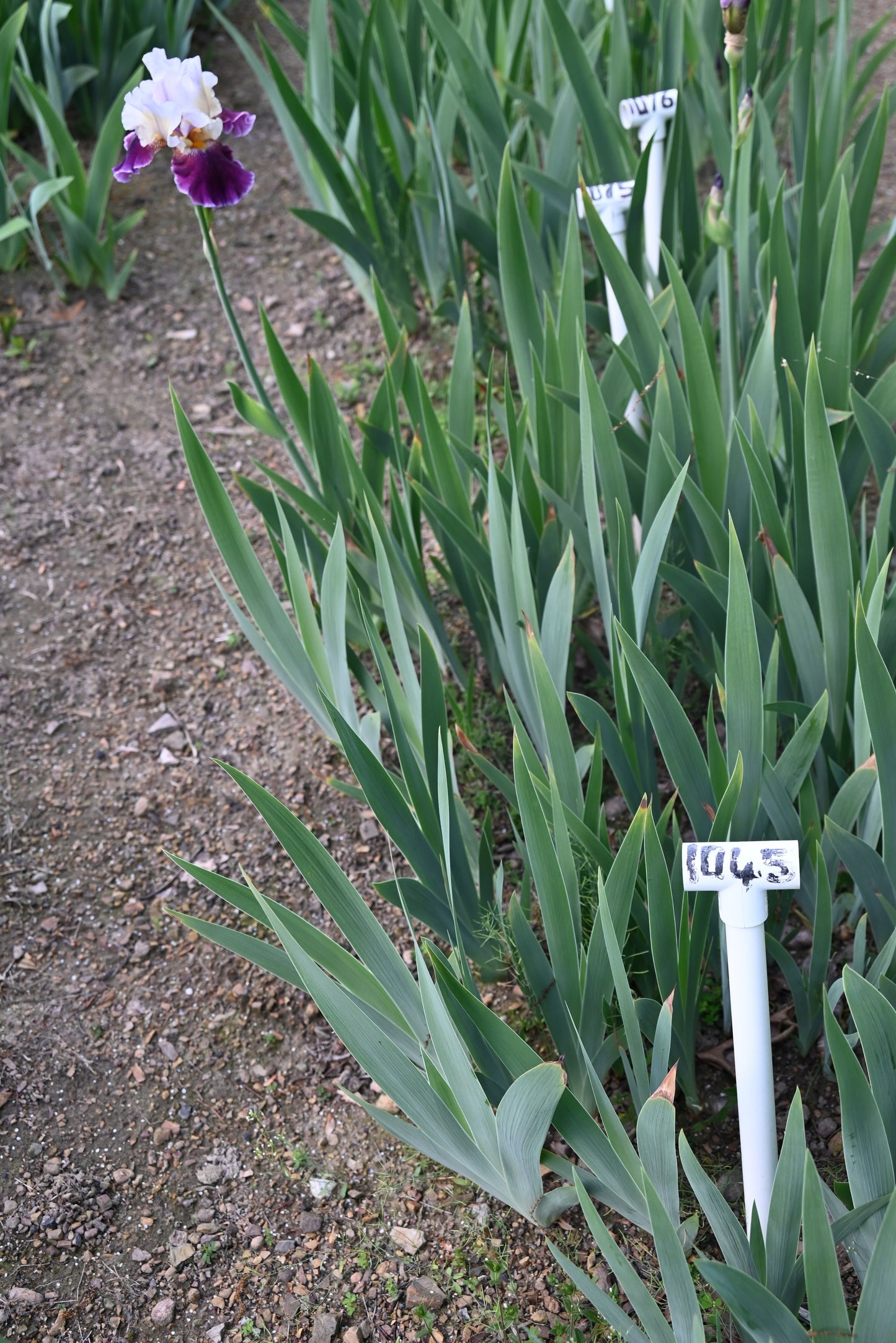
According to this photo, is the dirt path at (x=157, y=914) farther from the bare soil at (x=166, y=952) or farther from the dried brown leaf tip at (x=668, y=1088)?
the dried brown leaf tip at (x=668, y=1088)

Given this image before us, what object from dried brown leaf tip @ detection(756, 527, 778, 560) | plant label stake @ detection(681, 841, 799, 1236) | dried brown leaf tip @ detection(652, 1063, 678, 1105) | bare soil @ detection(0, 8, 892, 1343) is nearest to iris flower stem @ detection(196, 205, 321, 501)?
bare soil @ detection(0, 8, 892, 1343)

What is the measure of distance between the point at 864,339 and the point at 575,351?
50 centimetres

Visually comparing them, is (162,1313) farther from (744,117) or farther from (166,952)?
(744,117)

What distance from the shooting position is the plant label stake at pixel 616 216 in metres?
1.47

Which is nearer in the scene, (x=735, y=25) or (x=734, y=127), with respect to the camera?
(x=735, y=25)

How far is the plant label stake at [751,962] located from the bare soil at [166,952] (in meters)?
0.23

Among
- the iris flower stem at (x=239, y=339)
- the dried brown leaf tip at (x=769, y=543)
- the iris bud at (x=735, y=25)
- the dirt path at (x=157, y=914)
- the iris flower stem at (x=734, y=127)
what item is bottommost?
the dirt path at (x=157, y=914)

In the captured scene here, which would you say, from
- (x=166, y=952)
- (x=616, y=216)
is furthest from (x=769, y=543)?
(x=166, y=952)

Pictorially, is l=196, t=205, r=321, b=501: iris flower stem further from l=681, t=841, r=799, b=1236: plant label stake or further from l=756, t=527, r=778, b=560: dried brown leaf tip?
l=681, t=841, r=799, b=1236: plant label stake

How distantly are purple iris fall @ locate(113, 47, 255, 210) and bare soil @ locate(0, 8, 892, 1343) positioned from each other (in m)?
0.79

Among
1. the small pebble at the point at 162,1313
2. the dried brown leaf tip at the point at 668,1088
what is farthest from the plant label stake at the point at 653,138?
the small pebble at the point at 162,1313

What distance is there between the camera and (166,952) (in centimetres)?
145

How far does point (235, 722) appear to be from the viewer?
1.72m

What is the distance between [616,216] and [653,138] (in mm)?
114
